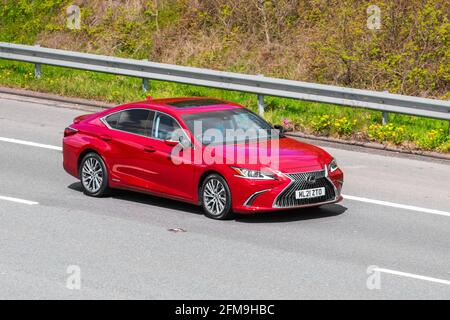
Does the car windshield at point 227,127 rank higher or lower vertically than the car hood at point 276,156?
higher

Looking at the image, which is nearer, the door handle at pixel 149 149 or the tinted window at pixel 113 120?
the door handle at pixel 149 149

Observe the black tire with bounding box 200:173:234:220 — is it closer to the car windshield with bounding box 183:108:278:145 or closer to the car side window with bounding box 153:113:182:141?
the car windshield with bounding box 183:108:278:145

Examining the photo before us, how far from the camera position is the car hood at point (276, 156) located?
1542 centimetres

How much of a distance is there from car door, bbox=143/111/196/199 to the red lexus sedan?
1cm

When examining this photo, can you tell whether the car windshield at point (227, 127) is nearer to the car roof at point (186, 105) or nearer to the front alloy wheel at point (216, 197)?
the car roof at point (186, 105)

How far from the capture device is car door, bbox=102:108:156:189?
53.8 ft

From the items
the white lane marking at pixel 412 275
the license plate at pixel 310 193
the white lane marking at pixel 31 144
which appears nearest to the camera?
the white lane marking at pixel 412 275

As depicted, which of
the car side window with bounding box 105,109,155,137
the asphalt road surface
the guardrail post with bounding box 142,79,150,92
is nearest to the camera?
the asphalt road surface

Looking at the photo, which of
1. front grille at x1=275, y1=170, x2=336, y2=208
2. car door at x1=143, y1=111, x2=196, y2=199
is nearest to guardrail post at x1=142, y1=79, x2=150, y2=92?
car door at x1=143, y1=111, x2=196, y2=199

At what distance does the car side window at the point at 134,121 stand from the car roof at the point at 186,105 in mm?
116

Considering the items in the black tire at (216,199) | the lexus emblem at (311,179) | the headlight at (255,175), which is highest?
the headlight at (255,175)

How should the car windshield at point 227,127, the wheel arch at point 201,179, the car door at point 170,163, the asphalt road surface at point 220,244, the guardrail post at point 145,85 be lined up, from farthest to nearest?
the guardrail post at point 145,85 → the car windshield at point 227,127 → the car door at point 170,163 → the wheel arch at point 201,179 → the asphalt road surface at point 220,244

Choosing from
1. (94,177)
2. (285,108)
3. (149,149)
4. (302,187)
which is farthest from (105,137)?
(285,108)

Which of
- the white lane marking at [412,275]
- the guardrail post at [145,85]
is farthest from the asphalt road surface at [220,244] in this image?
the guardrail post at [145,85]
